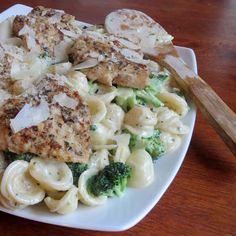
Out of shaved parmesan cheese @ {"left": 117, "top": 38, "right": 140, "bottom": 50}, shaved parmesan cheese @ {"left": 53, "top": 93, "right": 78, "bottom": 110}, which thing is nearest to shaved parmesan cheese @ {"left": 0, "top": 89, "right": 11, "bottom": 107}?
shaved parmesan cheese @ {"left": 53, "top": 93, "right": 78, "bottom": 110}

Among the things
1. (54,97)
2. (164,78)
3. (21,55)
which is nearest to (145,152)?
(54,97)

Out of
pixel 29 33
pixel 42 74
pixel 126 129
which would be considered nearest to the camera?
pixel 126 129

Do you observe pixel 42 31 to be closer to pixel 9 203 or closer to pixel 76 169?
pixel 76 169

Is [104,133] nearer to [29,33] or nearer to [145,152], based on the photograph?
[145,152]

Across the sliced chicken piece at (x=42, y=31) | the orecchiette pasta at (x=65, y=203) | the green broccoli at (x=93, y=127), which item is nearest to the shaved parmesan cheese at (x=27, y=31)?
the sliced chicken piece at (x=42, y=31)

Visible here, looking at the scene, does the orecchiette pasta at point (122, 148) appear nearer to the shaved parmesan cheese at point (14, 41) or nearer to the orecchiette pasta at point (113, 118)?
the orecchiette pasta at point (113, 118)

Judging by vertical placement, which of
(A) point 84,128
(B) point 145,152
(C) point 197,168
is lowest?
(C) point 197,168
